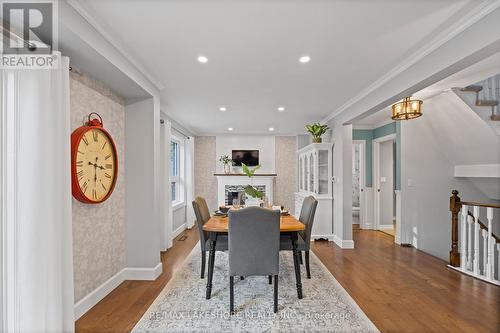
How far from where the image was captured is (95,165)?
2416mm

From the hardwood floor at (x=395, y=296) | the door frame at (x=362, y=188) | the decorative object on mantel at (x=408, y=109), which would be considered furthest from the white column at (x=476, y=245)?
the door frame at (x=362, y=188)

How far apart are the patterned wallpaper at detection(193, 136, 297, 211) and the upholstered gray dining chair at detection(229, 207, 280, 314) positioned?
13.9ft

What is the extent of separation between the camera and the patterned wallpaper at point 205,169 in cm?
666

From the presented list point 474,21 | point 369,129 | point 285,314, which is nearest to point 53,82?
point 285,314

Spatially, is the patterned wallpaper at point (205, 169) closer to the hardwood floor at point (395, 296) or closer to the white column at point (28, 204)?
the hardwood floor at point (395, 296)

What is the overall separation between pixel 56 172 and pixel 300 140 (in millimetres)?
5418

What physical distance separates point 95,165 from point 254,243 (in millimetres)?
1664

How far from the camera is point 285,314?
2.32 metres

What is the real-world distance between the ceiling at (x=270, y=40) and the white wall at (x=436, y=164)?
1.48 m

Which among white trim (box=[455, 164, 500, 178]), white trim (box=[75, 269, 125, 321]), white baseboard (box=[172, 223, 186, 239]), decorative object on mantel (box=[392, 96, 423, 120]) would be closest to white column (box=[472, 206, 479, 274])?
white trim (box=[455, 164, 500, 178])

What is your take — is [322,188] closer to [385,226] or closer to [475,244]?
[385,226]

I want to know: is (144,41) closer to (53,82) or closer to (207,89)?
(53,82)

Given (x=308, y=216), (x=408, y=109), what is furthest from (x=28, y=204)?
(x=408, y=109)

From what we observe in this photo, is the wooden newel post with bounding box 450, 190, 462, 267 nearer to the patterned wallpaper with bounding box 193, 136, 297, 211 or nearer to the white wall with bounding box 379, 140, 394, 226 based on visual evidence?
the white wall with bounding box 379, 140, 394, 226
